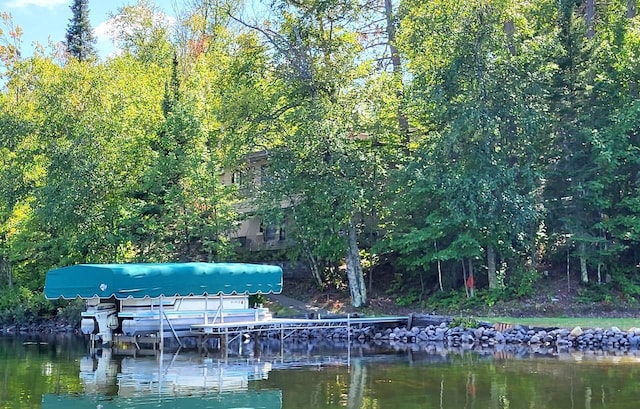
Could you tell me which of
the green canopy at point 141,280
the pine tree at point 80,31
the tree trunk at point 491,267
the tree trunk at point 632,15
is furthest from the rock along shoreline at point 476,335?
the pine tree at point 80,31

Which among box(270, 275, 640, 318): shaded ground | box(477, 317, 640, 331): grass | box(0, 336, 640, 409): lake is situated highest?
box(270, 275, 640, 318): shaded ground

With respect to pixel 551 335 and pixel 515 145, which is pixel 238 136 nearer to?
pixel 515 145

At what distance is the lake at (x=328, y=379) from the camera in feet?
43.1

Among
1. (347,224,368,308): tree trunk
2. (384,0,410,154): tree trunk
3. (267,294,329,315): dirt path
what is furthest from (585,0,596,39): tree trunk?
(267,294,329,315): dirt path

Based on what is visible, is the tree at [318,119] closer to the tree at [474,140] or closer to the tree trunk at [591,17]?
the tree at [474,140]

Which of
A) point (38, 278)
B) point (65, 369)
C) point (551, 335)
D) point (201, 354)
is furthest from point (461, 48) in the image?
point (38, 278)

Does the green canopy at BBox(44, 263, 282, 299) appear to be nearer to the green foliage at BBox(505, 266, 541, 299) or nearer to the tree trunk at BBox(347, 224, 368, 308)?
the tree trunk at BBox(347, 224, 368, 308)

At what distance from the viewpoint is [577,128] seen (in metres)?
26.5

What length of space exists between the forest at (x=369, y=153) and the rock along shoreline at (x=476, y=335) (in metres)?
3.41

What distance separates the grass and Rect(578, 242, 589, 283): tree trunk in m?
3.02

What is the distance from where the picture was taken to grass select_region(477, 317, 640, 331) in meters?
22.0

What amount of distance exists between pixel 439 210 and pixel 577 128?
601cm

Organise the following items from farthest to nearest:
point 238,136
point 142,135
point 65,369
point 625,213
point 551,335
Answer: point 142,135, point 238,136, point 625,213, point 551,335, point 65,369

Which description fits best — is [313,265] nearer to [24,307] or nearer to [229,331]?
[229,331]
